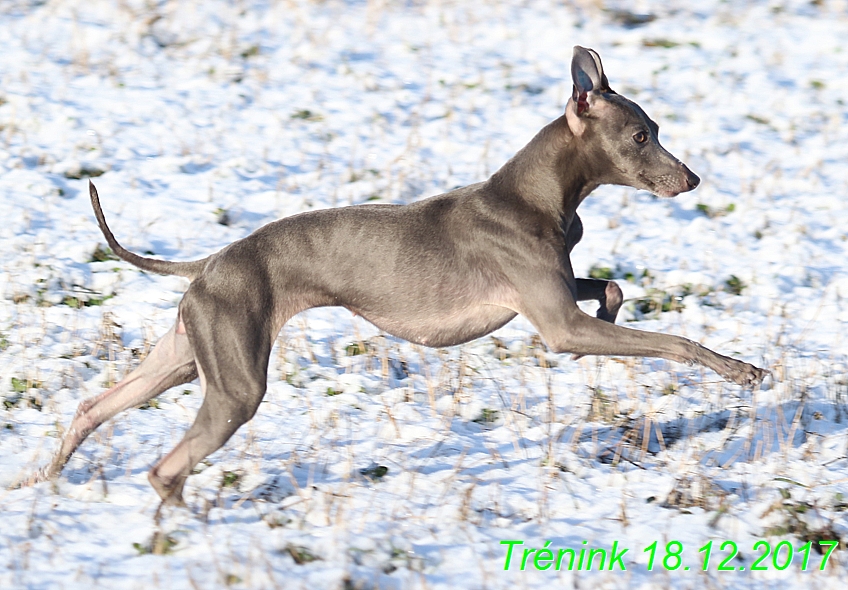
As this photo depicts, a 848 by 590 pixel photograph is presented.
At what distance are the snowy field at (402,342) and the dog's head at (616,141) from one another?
60.5 inches

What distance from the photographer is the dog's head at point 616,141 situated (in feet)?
17.5

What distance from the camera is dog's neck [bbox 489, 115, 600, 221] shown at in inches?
211

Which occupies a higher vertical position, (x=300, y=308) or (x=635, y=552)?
(x=300, y=308)

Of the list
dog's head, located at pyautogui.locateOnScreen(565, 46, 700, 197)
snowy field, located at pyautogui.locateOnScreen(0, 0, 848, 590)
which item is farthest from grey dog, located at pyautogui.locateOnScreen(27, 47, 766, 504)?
snowy field, located at pyautogui.locateOnScreen(0, 0, 848, 590)

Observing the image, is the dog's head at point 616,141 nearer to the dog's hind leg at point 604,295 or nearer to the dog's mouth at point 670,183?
the dog's mouth at point 670,183

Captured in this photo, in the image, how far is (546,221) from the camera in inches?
209

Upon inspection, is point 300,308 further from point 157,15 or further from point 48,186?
point 157,15

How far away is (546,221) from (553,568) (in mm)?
1770

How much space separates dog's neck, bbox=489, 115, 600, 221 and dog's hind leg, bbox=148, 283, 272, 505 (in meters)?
1.52

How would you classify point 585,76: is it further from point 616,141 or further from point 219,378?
point 219,378

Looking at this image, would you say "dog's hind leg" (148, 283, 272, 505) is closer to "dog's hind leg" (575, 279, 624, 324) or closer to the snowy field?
the snowy field

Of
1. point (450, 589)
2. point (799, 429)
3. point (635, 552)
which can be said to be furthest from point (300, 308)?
point (799, 429)

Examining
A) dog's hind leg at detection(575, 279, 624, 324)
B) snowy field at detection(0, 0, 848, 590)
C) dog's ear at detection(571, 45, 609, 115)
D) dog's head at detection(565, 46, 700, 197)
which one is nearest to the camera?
snowy field at detection(0, 0, 848, 590)

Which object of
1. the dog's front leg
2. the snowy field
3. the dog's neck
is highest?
the dog's neck
